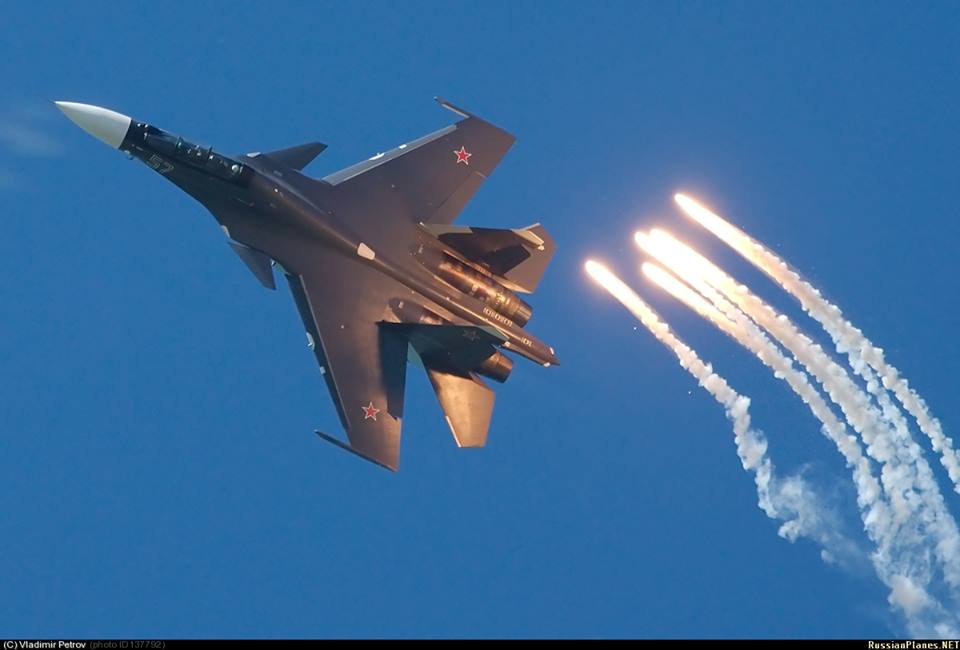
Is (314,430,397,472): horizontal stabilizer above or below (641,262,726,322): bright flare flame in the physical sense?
below

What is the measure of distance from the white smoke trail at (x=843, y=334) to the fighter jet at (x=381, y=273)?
564 centimetres

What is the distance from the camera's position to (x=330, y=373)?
31.9m

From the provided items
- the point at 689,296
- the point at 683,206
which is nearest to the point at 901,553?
the point at 689,296

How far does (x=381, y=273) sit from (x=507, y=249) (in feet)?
9.44

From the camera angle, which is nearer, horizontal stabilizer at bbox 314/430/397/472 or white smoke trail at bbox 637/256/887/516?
horizontal stabilizer at bbox 314/430/397/472

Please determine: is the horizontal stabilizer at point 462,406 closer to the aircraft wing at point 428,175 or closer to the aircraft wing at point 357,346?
the aircraft wing at point 357,346

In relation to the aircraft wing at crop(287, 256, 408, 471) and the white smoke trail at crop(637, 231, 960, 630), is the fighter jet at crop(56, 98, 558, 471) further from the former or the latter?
the white smoke trail at crop(637, 231, 960, 630)

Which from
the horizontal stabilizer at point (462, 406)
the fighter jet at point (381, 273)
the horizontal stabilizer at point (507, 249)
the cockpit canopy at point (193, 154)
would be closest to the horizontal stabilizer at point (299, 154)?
the fighter jet at point (381, 273)

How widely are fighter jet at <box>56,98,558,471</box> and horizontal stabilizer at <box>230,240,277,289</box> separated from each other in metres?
0.03

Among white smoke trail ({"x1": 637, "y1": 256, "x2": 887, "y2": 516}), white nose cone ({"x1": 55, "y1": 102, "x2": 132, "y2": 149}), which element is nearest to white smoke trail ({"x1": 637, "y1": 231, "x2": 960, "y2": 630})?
white smoke trail ({"x1": 637, "y1": 256, "x2": 887, "y2": 516})

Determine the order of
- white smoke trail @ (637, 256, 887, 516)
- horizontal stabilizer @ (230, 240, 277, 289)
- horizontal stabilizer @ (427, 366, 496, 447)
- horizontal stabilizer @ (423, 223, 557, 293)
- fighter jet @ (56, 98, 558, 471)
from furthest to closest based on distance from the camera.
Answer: white smoke trail @ (637, 256, 887, 516)
horizontal stabilizer @ (427, 366, 496, 447)
horizontal stabilizer @ (423, 223, 557, 293)
horizontal stabilizer @ (230, 240, 277, 289)
fighter jet @ (56, 98, 558, 471)

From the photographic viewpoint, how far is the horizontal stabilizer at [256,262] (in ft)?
103

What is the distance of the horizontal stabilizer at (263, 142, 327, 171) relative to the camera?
104 ft

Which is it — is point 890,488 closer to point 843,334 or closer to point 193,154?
point 843,334
